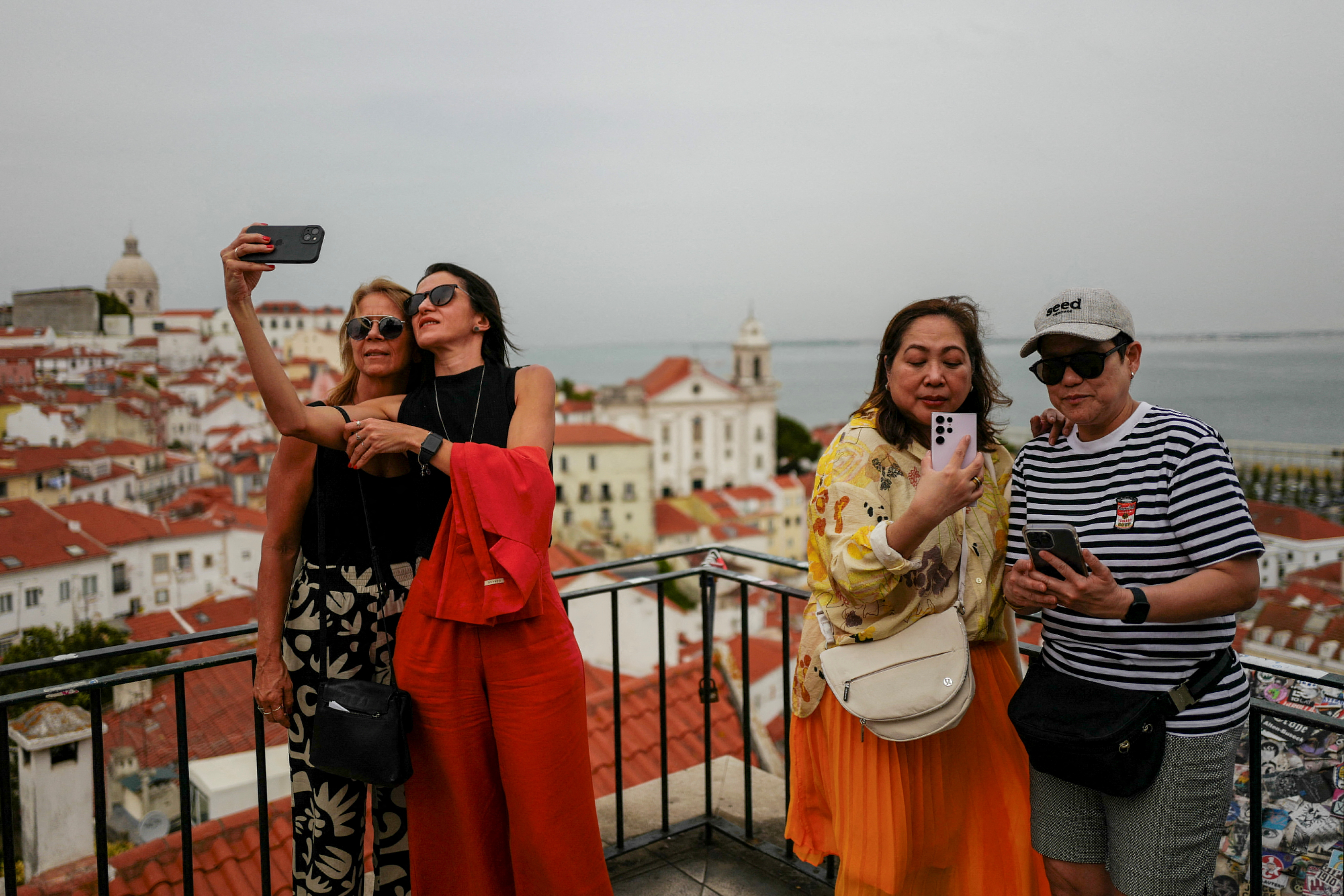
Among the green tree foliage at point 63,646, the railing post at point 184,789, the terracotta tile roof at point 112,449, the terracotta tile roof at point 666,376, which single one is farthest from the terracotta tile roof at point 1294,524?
the terracotta tile roof at point 112,449

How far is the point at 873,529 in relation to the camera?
1.63m

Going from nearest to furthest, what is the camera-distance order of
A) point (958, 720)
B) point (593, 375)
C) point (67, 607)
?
1. point (958, 720)
2. point (67, 607)
3. point (593, 375)

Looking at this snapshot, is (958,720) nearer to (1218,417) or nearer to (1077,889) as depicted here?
(1077,889)

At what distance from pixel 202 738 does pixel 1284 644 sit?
102ft

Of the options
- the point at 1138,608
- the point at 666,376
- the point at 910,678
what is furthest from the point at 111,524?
the point at 1138,608

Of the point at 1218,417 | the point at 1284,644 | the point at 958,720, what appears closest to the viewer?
the point at 958,720

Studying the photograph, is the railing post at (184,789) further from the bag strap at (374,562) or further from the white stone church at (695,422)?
the white stone church at (695,422)

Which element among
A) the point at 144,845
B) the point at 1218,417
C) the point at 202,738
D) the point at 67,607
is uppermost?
the point at 1218,417

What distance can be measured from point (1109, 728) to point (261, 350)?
5.88ft

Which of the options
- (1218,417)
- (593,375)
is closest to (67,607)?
(1218,417)

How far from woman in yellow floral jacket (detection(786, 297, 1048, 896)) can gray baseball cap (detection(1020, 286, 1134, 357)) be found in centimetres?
18

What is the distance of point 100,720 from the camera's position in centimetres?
206

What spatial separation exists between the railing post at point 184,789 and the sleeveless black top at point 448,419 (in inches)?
26.9

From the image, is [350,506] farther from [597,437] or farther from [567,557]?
[597,437]
